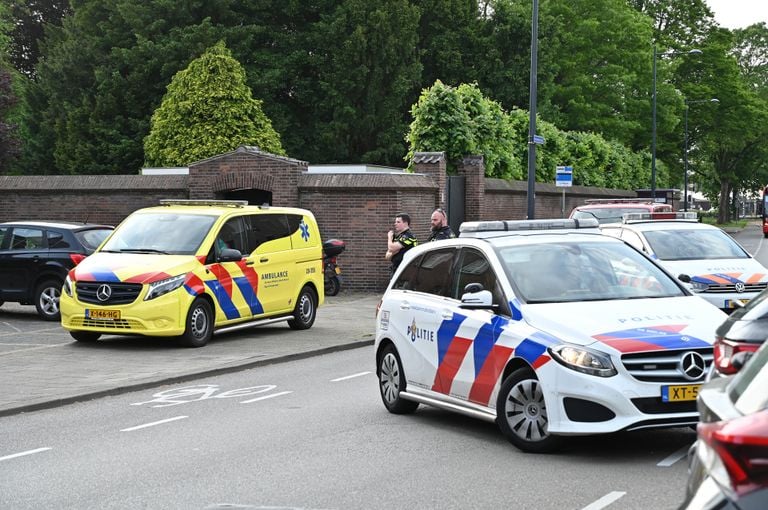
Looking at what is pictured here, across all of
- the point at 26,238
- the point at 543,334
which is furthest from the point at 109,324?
the point at 543,334

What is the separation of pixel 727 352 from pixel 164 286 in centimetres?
1008

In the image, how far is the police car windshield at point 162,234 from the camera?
54.6 ft

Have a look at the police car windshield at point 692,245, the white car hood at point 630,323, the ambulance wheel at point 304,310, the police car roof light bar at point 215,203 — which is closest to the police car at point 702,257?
the police car windshield at point 692,245

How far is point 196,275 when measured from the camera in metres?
16.1

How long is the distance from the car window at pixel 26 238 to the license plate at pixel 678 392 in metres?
14.5

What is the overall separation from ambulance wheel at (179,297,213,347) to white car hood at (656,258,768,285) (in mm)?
6135

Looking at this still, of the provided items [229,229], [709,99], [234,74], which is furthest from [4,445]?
[709,99]

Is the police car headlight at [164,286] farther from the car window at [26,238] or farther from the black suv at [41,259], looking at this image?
the car window at [26,238]

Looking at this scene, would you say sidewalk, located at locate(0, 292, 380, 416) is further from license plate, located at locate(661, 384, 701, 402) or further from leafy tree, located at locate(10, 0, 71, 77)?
leafy tree, located at locate(10, 0, 71, 77)

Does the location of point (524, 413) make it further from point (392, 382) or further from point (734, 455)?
point (734, 455)

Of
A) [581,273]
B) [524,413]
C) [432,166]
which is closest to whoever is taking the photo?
[524,413]

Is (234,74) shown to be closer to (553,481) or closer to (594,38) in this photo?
(594,38)

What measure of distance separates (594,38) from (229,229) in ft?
161

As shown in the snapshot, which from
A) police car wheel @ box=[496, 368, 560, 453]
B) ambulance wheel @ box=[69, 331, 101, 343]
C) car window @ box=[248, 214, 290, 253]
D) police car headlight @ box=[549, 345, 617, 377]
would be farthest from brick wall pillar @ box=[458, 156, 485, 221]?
police car headlight @ box=[549, 345, 617, 377]
